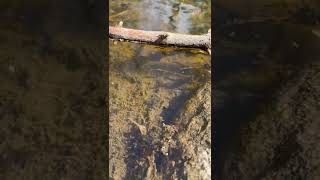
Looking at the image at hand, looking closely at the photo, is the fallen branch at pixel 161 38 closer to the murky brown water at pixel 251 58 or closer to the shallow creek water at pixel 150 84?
the shallow creek water at pixel 150 84

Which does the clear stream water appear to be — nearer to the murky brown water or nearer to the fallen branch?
the murky brown water

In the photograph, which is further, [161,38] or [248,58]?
[161,38]

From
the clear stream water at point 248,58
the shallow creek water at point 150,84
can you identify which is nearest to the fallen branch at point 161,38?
the shallow creek water at point 150,84

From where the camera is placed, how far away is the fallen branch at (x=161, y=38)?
1552 mm

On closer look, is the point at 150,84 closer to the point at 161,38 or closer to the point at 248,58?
the point at 161,38

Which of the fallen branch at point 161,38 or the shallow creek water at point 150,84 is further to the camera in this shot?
the fallen branch at point 161,38

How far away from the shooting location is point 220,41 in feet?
4.63

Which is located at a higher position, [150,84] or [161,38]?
[161,38]

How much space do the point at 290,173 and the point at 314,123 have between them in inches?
5.1

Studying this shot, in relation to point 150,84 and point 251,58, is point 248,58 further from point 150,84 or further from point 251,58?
point 150,84

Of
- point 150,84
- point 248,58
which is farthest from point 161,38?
point 248,58

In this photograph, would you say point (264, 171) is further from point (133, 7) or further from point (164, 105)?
point (133, 7)

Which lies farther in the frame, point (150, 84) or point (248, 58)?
point (150, 84)

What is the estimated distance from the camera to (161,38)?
157cm
